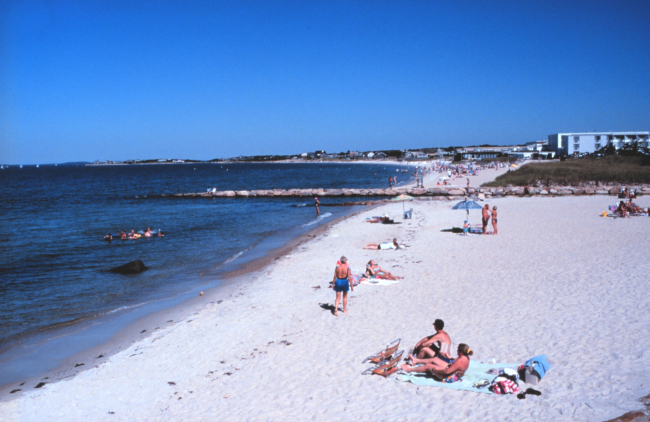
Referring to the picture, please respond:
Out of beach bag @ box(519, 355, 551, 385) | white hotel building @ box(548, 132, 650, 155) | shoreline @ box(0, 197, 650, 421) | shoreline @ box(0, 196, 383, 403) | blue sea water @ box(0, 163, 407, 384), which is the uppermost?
white hotel building @ box(548, 132, 650, 155)

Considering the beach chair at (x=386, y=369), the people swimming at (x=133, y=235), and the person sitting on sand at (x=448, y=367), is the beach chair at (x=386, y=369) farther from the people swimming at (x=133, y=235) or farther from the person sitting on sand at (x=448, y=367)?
the people swimming at (x=133, y=235)

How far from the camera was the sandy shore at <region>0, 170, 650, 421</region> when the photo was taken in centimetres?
673

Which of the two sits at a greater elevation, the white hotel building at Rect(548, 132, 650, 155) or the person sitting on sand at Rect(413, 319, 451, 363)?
the white hotel building at Rect(548, 132, 650, 155)

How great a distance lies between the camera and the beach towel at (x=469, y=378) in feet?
23.0

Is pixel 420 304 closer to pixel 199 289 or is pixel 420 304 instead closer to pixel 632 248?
pixel 199 289

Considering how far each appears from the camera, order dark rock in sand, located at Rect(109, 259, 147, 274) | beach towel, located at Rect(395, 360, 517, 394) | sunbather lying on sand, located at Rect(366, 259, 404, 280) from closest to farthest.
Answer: beach towel, located at Rect(395, 360, 517, 394) < sunbather lying on sand, located at Rect(366, 259, 404, 280) < dark rock in sand, located at Rect(109, 259, 147, 274)

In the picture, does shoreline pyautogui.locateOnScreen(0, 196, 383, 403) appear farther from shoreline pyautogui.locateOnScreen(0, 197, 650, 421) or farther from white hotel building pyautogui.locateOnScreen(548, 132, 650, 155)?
white hotel building pyautogui.locateOnScreen(548, 132, 650, 155)

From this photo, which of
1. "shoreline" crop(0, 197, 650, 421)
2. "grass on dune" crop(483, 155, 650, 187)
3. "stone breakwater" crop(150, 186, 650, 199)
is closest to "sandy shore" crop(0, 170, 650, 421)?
"shoreline" crop(0, 197, 650, 421)

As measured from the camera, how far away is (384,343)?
9.06m

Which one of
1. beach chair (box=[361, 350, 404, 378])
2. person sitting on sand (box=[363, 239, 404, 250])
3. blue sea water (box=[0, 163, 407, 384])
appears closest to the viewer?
beach chair (box=[361, 350, 404, 378])

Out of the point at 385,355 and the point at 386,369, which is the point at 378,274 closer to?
the point at 385,355

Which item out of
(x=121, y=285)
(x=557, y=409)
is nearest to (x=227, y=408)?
(x=557, y=409)

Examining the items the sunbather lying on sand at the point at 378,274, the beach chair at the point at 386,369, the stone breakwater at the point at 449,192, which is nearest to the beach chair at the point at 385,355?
the beach chair at the point at 386,369

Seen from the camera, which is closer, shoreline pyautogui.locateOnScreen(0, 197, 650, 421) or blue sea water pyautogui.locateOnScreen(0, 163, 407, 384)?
shoreline pyautogui.locateOnScreen(0, 197, 650, 421)
